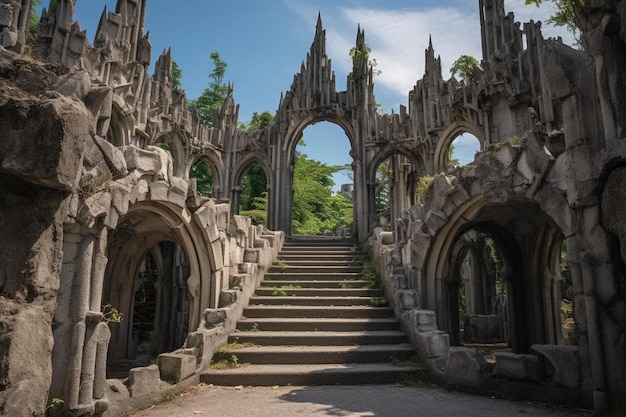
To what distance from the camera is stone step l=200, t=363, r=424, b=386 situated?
22.6 feet

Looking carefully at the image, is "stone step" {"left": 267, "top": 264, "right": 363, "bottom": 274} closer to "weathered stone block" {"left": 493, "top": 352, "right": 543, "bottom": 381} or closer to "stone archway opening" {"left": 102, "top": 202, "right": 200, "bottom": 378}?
"stone archway opening" {"left": 102, "top": 202, "right": 200, "bottom": 378}

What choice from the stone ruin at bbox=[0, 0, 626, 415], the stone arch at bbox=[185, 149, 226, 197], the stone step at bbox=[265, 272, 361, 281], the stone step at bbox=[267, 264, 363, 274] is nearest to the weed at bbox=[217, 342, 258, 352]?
the stone ruin at bbox=[0, 0, 626, 415]

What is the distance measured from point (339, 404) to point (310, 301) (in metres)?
4.52

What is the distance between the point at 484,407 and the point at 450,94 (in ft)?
50.4

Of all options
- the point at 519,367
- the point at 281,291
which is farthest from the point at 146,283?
the point at 519,367

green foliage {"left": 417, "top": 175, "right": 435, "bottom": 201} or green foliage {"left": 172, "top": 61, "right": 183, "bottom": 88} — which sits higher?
green foliage {"left": 172, "top": 61, "right": 183, "bottom": 88}

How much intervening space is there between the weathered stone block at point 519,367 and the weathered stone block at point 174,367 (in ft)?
15.1

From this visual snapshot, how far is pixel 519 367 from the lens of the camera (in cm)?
600

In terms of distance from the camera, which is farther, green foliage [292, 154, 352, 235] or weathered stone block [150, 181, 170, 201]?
green foliage [292, 154, 352, 235]

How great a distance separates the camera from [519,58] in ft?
48.5

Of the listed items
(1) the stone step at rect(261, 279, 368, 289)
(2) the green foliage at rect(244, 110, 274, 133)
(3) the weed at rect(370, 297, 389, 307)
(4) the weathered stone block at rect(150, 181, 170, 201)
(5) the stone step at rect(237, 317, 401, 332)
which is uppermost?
(2) the green foliage at rect(244, 110, 274, 133)

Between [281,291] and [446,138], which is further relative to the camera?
[446,138]

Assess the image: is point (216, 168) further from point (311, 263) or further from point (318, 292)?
point (318, 292)

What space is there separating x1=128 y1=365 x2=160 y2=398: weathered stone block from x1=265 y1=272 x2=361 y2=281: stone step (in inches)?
240
